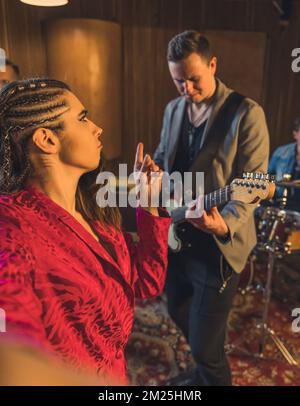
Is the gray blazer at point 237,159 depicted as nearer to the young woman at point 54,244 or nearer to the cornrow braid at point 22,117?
the young woman at point 54,244

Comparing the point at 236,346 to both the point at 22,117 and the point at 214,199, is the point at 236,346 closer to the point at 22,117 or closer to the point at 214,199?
the point at 214,199

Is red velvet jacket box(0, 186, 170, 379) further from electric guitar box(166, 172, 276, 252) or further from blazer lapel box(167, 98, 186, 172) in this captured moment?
blazer lapel box(167, 98, 186, 172)

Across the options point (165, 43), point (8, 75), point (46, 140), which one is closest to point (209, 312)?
point (46, 140)

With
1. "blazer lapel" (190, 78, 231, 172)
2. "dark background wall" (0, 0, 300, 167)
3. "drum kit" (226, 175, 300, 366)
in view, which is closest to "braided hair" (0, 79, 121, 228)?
"blazer lapel" (190, 78, 231, 172)

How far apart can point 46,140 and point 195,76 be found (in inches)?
27.6

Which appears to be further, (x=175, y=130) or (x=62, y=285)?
(x=175, y=130)

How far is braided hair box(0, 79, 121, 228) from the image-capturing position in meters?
0.64

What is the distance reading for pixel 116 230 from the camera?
2.92ft

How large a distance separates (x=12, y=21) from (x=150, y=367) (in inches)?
62.9

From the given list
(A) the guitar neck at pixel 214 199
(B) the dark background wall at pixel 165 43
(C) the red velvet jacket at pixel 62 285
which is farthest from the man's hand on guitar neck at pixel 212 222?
(B) the dark background wall at pixel 165 43

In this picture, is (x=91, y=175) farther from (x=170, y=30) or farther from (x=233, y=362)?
(x=170, y=30)

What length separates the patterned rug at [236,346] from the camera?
65.7 inches

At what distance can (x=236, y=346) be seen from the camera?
6.09 feet

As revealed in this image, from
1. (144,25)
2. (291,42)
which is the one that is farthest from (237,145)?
(291,42)
